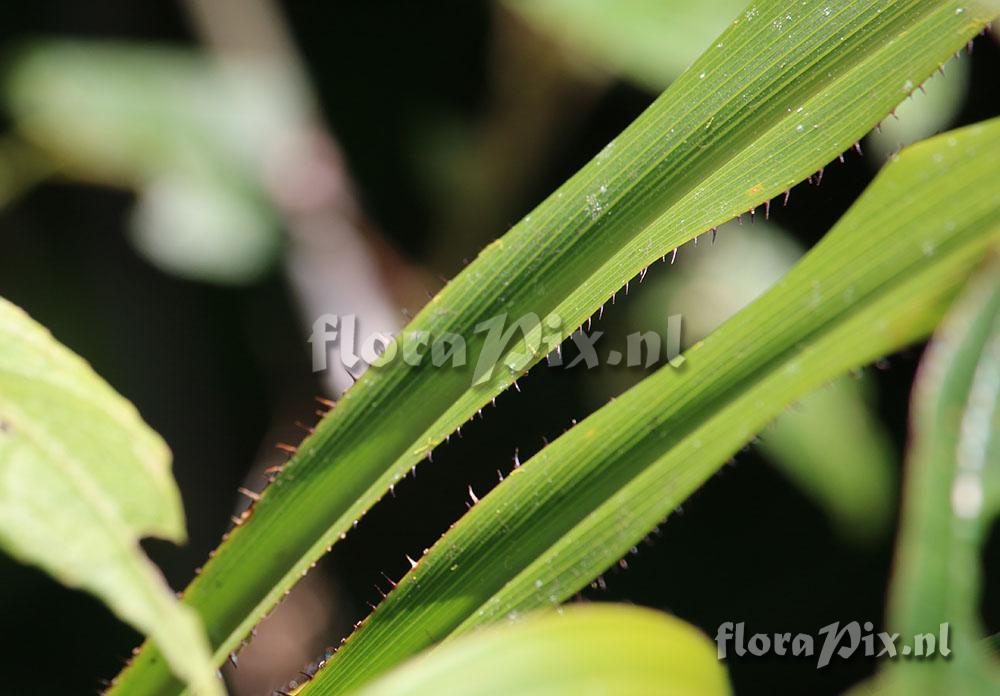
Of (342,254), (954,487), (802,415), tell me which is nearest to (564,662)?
(954,487)

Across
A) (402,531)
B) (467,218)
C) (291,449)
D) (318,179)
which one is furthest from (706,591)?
(291,449)

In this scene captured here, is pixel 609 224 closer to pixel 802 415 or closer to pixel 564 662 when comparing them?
pixel 564 662

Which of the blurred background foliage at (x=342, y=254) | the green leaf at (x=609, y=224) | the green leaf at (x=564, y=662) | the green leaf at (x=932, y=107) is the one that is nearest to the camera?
the green leaf at (x=564, y=662)

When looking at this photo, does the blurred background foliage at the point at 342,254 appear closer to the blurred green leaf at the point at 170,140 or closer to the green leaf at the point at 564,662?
the blurred green leaf at the point at 170,140

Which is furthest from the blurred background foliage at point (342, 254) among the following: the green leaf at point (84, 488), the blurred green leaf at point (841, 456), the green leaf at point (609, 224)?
the green leaf at point (84, 488)

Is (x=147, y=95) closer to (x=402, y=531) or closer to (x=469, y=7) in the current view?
(x=469, y=7)

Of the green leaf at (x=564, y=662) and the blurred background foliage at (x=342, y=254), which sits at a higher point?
the blurred background foliage at (x=342, y=254)

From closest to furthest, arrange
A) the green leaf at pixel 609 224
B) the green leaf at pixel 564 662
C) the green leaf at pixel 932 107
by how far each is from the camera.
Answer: the green leaf at pixel 564 662, the green leaf at pixel 609 224, the green leaf at pixel 932 107
